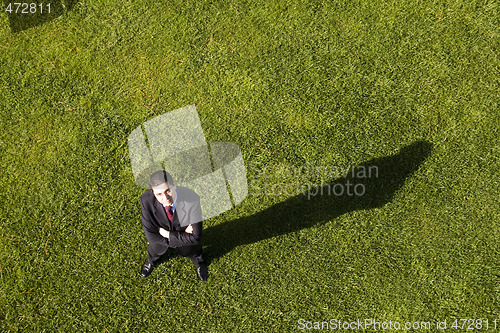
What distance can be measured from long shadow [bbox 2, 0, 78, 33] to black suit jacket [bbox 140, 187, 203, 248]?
4.16 m

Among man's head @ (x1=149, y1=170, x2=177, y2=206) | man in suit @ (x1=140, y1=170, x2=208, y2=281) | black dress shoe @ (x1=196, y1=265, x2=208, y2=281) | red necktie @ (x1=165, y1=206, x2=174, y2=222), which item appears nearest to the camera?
man's head @ (x1=149, y1=170, x2=177, y2=206)

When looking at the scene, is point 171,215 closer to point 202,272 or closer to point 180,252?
point 180,252

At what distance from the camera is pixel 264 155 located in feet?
17.7

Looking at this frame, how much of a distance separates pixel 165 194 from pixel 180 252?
3.60 feet

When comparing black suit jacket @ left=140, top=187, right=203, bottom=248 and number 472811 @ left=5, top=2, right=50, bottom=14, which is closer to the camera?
black suit jacket @ left=140, top=187, right=203, bottom=248

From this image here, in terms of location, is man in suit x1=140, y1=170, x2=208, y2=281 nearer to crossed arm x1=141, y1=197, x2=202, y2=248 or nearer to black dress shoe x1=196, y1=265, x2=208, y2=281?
crossed arm x1=141, y1=197, x2=202, y2=248

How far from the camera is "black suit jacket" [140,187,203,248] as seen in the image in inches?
151

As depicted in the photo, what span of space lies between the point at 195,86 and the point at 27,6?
3.28 meters

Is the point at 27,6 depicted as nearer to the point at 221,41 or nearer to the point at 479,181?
the point at 221,41

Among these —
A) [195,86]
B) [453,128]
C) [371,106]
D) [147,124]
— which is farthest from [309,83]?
[147,124]

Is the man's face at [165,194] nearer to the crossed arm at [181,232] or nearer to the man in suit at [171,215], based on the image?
the man in suit at [171,215]

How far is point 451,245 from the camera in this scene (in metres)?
4.97

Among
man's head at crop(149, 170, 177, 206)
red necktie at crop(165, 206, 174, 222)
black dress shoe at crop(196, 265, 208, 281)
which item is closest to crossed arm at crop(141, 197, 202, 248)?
red necktie at crop(165, 206, 174, 222)

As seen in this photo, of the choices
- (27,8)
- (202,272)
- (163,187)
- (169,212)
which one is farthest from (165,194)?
(27,8)
